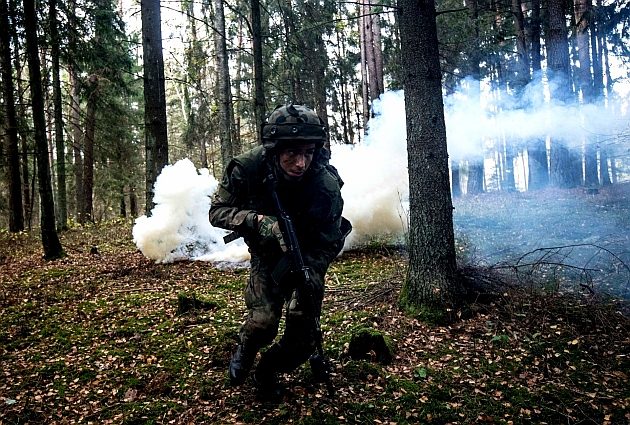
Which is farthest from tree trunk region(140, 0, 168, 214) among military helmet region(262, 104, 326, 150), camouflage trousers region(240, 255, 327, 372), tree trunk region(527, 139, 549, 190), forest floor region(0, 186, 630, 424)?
tree trunk region(527, 139, 549, 190)

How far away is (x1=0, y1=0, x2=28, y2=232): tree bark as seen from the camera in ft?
37.9

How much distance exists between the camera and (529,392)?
372 centimetres

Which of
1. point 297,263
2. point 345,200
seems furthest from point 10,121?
point 297,263

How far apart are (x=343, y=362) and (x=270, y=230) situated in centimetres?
182

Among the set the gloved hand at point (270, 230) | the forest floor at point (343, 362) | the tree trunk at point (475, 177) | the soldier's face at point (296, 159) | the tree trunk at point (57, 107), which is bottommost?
the forest floor at point (343, 362)

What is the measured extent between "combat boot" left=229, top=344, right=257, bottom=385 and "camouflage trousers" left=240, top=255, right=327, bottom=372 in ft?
0.37

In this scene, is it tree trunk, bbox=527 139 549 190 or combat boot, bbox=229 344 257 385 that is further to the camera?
tree trunk, bbox=527 139 549 190

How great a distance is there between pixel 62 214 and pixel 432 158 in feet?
51.7

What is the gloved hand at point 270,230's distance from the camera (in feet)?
10.6

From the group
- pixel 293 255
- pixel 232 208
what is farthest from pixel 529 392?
pixel 232 208

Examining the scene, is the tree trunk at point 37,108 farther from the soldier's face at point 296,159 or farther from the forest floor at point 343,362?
the soldier's face at point 296,159

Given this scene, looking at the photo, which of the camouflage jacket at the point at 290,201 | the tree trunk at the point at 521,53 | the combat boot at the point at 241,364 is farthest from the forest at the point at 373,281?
the tree trunk at the point at 521,53

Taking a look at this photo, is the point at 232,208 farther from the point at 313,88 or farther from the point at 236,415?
the point at 313,88

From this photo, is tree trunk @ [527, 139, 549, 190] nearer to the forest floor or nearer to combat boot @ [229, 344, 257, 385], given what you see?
the forest floor
